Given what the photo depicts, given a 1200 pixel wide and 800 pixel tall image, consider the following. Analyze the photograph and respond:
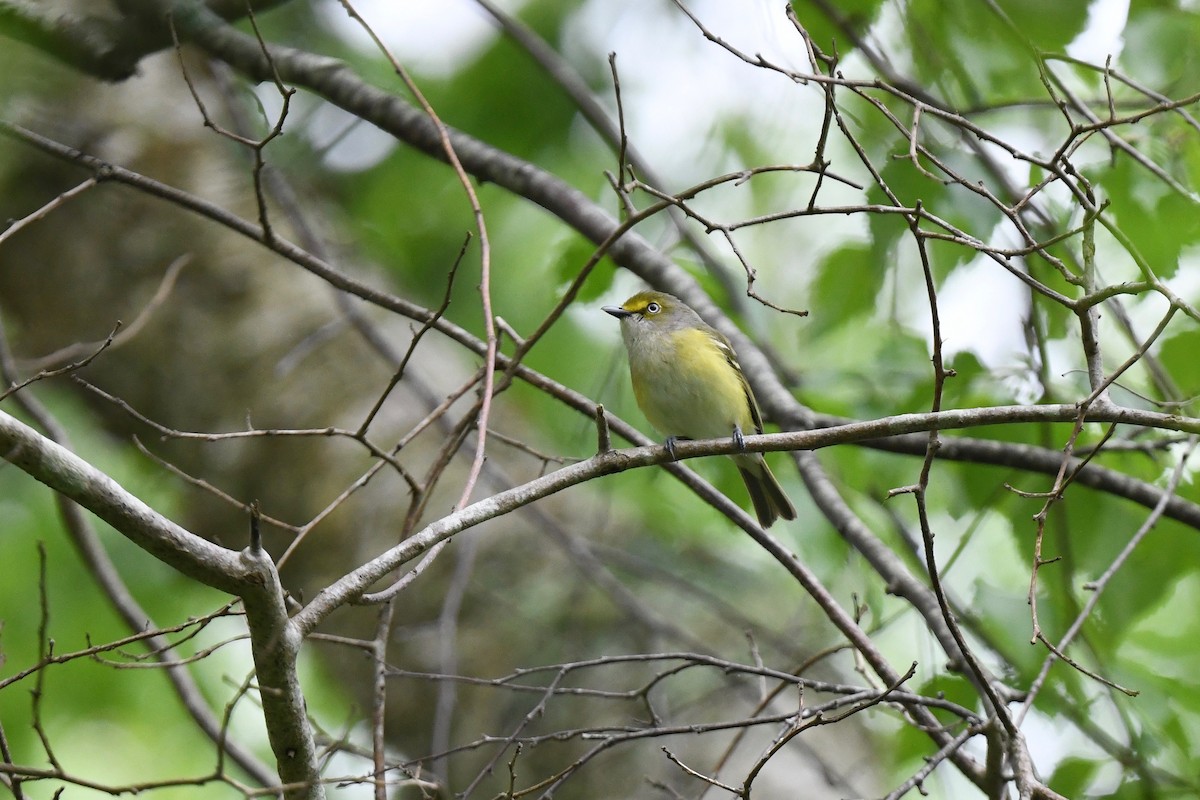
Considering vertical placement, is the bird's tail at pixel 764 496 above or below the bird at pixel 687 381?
below

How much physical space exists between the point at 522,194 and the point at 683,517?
3.09m

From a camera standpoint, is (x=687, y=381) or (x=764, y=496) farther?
(x=764, y=496)

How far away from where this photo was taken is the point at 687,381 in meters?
4.74

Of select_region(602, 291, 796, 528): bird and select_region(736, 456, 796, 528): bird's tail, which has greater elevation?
select_region(602, 291, 796, 528): bird

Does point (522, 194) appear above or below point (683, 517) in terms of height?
below

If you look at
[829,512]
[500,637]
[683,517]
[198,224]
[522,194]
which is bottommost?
A: [829,512]

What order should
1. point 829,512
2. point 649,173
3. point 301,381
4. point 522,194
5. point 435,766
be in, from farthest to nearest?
point 301,381 < point 649,173 < point 435,766 < point 522,194 < point 829,512

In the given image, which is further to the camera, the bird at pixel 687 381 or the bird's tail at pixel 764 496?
the bird's tail at pixel 764 496

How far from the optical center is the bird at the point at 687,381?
188 inches

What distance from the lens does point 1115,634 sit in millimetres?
3309

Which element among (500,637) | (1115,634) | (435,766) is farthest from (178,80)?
(1115,634)

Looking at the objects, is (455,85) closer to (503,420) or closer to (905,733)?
(503,420)

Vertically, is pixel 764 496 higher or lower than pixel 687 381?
lower

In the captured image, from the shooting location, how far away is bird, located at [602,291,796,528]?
477 cm
